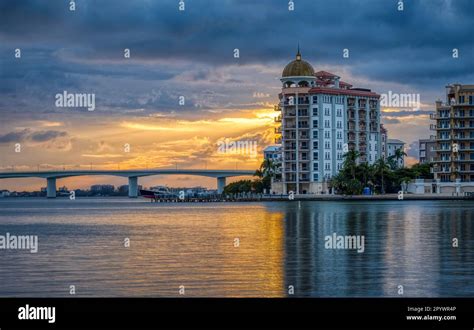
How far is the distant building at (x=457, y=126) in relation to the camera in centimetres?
19462

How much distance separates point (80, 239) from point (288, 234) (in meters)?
17.3

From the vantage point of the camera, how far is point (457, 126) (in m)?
196
